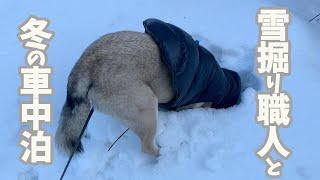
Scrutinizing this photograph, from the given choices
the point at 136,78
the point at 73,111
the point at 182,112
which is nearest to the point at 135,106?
the point at 136,78

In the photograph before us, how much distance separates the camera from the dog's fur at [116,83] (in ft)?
8.59

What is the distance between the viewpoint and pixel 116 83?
2639 mm

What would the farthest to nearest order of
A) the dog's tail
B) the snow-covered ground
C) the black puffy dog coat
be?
the snow-covered ground
the black puffy dog coat
the dog's tail

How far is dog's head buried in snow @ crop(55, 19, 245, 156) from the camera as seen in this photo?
2629 mm

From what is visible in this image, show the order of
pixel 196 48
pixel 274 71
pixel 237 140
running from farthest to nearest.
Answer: pixel 274 71 < pixel 237 140 < pixel 196 48

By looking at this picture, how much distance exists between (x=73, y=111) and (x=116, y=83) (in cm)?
30

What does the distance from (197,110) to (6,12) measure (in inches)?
80.2

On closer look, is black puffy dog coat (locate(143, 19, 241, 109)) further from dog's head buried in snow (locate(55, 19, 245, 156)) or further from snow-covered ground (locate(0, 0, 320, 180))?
snow-covered ground (locate(0, 0, 320, 180))

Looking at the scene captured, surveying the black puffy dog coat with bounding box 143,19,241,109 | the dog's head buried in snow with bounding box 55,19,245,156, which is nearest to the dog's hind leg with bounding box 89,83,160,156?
the dog's head buried in snow with bounding box 55,19,245,156

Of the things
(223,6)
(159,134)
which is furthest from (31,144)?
(223,6)

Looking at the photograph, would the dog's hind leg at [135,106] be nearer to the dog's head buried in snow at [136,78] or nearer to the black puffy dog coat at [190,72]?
the dog's head buried in snow at [136,78]

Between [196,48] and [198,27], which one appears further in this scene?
[198,27]

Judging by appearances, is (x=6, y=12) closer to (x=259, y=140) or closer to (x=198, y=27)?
(x=198, y=27)

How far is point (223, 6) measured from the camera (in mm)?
4250
